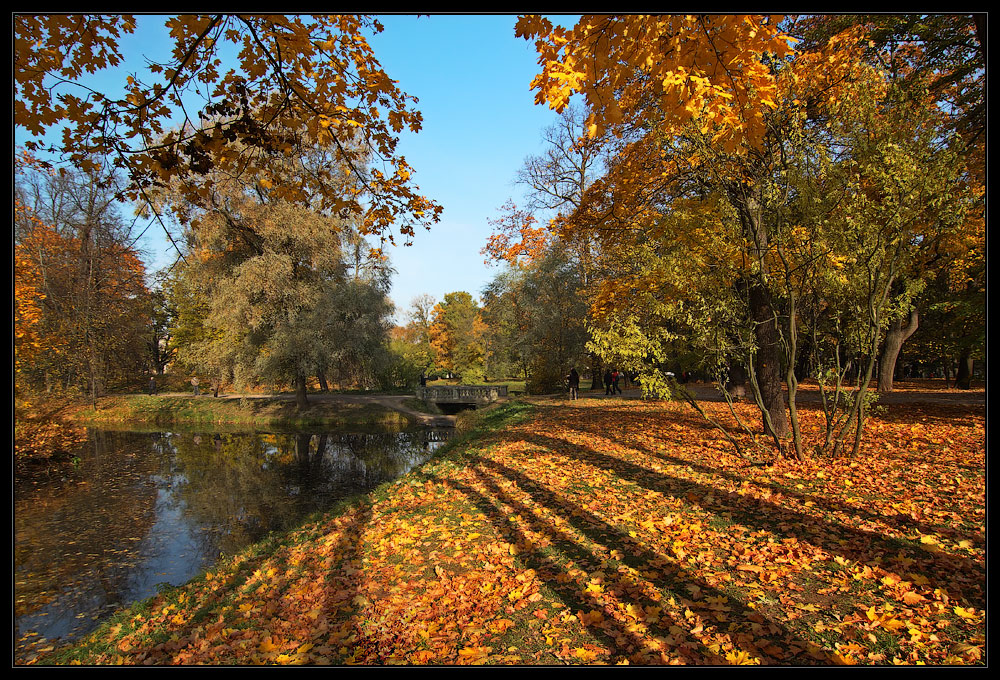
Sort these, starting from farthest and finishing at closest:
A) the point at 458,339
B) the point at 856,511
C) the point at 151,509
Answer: the point at 458,339, the point at 151,509, the point at 856,511

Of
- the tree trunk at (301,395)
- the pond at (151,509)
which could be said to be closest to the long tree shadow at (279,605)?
the pond at (151,509)

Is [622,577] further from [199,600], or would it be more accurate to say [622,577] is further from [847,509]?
[199,600]

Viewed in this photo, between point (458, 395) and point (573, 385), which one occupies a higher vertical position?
point (573, 385)

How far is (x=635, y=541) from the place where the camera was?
4.54m

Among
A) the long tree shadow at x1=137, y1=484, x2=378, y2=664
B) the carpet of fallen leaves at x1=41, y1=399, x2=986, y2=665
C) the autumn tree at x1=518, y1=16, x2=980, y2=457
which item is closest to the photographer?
the carpet of fallen leaves at x1=41, y1=399, x2=986, y2=665

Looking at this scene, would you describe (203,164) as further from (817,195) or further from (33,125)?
(817,195)

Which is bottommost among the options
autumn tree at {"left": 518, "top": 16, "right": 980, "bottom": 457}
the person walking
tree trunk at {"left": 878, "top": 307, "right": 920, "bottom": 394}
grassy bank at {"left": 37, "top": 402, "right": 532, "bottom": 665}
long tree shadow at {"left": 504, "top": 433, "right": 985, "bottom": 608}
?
grassy bank at {"left": 37, "top": 402, "right": 532, "bottom": 665}

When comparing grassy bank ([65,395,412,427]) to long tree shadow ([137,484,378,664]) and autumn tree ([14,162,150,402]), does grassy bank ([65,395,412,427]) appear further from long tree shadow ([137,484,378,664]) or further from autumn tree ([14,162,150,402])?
long tree shadow ([137,484,378,664])

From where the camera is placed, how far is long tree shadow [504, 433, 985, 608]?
3.61 m

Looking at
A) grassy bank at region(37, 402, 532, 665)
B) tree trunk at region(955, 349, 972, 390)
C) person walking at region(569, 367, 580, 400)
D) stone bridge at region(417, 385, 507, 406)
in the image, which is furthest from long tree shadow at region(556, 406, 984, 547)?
stone bridge at region(417, 385, 507, 406)

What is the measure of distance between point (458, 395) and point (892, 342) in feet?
63.8

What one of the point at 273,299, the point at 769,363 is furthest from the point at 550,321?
the point at 769,363

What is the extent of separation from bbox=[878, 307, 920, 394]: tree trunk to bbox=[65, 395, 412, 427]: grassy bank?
18851 millimetres

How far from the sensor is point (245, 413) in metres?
24.8
